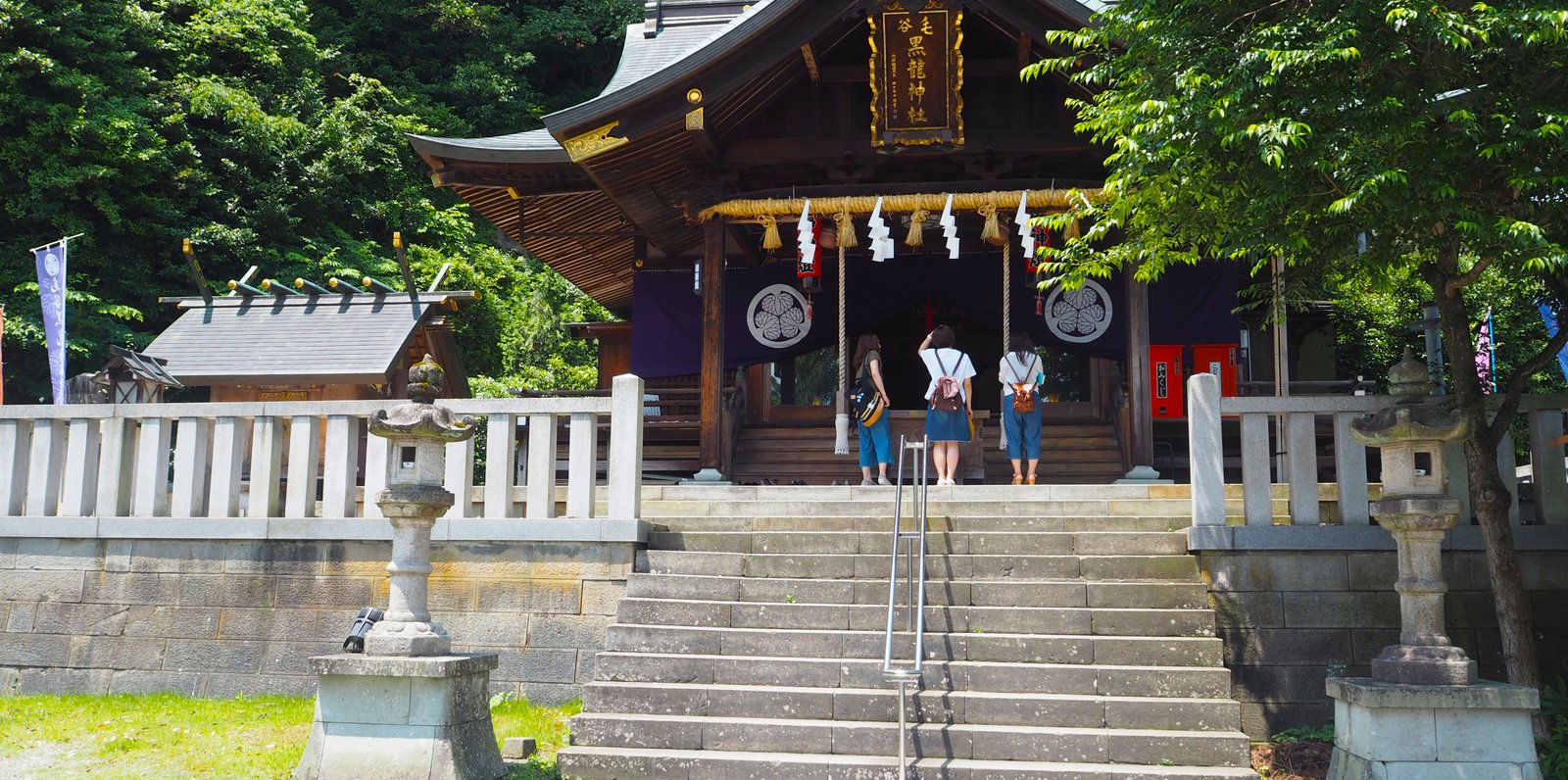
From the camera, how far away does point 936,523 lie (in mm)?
8516

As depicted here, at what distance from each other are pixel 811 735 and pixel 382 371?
8.94m

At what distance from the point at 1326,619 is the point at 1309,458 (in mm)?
1065

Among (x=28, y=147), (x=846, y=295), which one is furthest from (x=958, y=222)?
(x=28, y=147)

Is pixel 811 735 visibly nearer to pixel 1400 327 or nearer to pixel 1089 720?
pixel 1089 720

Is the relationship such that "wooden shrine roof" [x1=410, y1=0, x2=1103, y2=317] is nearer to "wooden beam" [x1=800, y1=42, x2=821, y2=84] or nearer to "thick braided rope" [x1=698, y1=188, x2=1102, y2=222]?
"wooden beam" [x1=800, y1=42, x2=821, y2=84]

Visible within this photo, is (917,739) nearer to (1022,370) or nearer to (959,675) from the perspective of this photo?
(959,675)

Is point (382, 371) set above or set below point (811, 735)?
above

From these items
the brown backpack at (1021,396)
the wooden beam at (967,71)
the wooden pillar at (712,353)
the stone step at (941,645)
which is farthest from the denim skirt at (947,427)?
the wooden beam at (967,71)

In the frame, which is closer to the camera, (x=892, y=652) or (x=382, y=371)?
(x=892, y=652)

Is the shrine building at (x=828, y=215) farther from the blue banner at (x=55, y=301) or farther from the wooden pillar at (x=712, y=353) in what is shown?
the blue banner at (x=55, y=301)

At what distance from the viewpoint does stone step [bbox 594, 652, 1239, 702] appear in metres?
6.86

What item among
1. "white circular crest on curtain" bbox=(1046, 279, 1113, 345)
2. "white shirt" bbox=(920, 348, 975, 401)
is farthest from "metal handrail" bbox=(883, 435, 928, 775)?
"white circular crest on curtain" bbox=(1046, 279, 1113, 345)

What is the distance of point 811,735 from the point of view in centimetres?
667

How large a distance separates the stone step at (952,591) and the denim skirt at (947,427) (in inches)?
98.0
